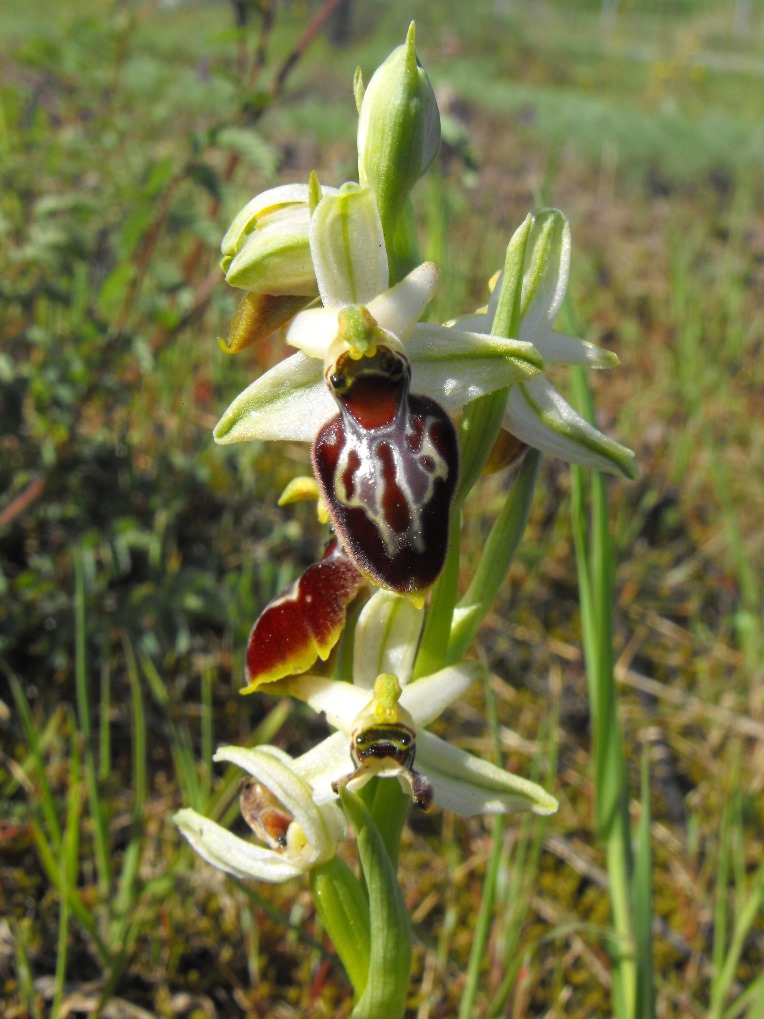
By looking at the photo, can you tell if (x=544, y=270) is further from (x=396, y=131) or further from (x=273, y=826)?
(x=273, y=826)

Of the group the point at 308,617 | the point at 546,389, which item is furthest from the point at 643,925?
the point at 546,389

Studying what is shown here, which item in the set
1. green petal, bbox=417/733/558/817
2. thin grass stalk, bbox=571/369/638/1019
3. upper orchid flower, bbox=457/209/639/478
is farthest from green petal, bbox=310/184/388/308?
green petal, bbox=417/733/558/817

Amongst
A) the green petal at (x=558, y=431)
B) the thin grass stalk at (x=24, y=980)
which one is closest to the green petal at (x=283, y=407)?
the green petal at (x=558, y=431)

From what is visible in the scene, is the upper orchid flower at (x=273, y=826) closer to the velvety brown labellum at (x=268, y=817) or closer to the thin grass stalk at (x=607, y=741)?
the velvety brown labellum at (x=268, y=817)

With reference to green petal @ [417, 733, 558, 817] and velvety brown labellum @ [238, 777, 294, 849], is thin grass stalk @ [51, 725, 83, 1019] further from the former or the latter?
green petal @ [417, 733, 558, 817]

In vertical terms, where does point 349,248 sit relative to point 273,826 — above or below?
above

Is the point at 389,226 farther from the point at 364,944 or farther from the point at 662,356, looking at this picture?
the point at 662,356

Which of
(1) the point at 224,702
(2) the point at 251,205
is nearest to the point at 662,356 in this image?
(1) the point at 224,702
